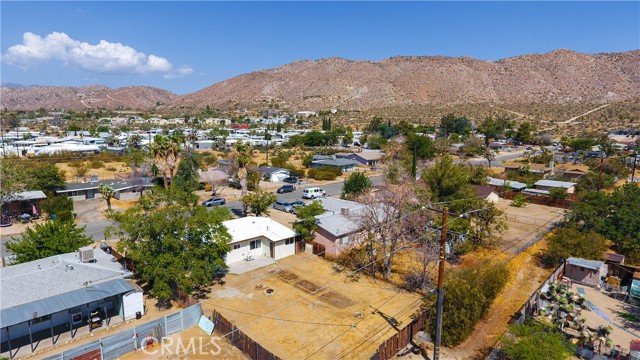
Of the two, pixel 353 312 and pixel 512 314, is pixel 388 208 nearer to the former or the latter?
pixel 353 312

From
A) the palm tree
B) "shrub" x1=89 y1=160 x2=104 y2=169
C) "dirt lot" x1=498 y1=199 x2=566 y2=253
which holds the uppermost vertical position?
the palm tree

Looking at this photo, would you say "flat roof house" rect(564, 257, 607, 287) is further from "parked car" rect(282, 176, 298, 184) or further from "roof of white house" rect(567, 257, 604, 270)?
"parked car" rect(282, 176, 298, 184)

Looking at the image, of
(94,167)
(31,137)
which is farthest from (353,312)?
(31,137)

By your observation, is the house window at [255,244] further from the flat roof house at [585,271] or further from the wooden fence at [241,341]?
the flat roof house at [585,271]

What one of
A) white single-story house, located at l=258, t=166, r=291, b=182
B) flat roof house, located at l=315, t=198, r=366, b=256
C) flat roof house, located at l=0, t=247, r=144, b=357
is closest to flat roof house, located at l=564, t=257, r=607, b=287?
flat roof house, located at l=315, t=198, r=366, b=256

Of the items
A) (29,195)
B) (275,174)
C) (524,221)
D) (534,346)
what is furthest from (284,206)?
(534,346)
